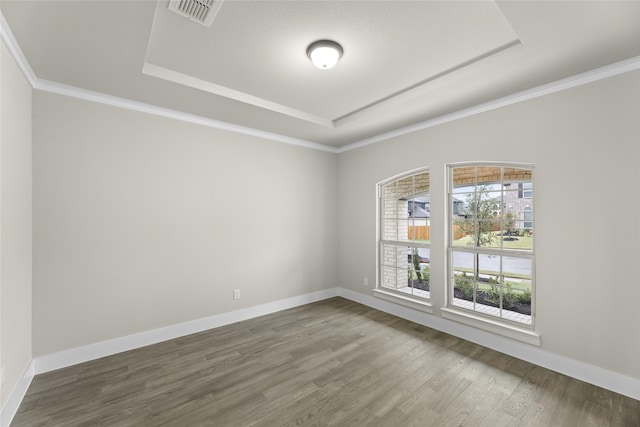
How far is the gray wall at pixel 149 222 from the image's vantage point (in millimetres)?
2680

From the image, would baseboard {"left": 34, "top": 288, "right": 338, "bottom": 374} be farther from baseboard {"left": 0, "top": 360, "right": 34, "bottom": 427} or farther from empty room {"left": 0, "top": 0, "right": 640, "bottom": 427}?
baseboard {"left": 0, "top": 360, "right": 34, "bottom": 427}

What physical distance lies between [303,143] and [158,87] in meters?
2.30

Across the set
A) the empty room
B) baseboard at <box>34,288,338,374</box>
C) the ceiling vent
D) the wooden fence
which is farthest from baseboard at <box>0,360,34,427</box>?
the wooden fence

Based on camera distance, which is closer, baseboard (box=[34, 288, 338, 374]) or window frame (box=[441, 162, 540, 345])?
baseboard (box=[34, 288, 338, 374])

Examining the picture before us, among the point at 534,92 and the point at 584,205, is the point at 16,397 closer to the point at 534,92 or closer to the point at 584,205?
the point at 584,205

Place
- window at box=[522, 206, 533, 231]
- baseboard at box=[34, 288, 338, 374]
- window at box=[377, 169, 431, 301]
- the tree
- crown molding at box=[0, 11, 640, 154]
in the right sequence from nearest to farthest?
crown molding at box=[0, 11, 640, 154]
baseboard at box=[34, 288, 338, 374]
window at box=[522, 206, 533, 231]
the tree
window at box=[377, 169, 431, 301]

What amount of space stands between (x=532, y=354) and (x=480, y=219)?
4.80 feet

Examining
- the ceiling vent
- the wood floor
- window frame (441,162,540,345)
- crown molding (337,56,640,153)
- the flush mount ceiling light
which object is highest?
the ceiling vent

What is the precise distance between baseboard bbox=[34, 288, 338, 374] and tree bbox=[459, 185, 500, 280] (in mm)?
2714

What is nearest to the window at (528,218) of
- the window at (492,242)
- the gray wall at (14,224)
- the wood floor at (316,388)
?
the window at (492,242)

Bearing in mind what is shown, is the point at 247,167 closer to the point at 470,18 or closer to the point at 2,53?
the point at 2,53

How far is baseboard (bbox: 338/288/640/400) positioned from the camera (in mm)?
2293

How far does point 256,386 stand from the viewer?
2.43 metres

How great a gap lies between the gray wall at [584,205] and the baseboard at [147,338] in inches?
131
